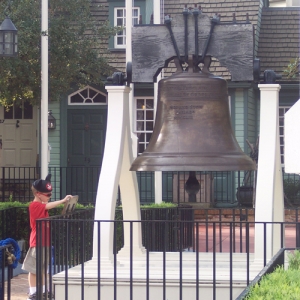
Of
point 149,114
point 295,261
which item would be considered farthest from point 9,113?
point 295,261

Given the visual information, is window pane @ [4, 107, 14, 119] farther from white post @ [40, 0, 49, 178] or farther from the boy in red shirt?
the boy in red shirt

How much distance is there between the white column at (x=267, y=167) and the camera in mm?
7777

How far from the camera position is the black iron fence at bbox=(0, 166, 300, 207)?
20.7m

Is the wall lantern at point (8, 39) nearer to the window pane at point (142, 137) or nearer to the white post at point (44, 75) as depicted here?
the white post at point (44, 75)

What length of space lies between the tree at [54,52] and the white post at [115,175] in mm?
7877

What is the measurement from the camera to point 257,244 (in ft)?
25.5

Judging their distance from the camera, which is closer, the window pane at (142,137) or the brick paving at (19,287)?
the brick paving at (19,287)

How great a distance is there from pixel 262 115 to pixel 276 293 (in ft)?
13.2

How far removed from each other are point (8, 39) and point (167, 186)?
26.7ft

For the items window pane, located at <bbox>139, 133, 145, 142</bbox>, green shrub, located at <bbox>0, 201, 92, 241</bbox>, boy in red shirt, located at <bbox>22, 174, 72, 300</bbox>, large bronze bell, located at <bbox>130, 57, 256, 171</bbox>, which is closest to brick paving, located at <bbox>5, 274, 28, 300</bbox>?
green shrub, located at <bbox>0, 201, 92, 241</bbox>

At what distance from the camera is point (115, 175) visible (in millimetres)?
8336

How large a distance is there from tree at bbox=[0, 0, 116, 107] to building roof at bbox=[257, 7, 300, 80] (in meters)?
4.84

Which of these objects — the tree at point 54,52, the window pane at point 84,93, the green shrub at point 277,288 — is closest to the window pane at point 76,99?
the window pane at point 84,93

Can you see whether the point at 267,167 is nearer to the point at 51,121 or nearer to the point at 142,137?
the point at 51,121
